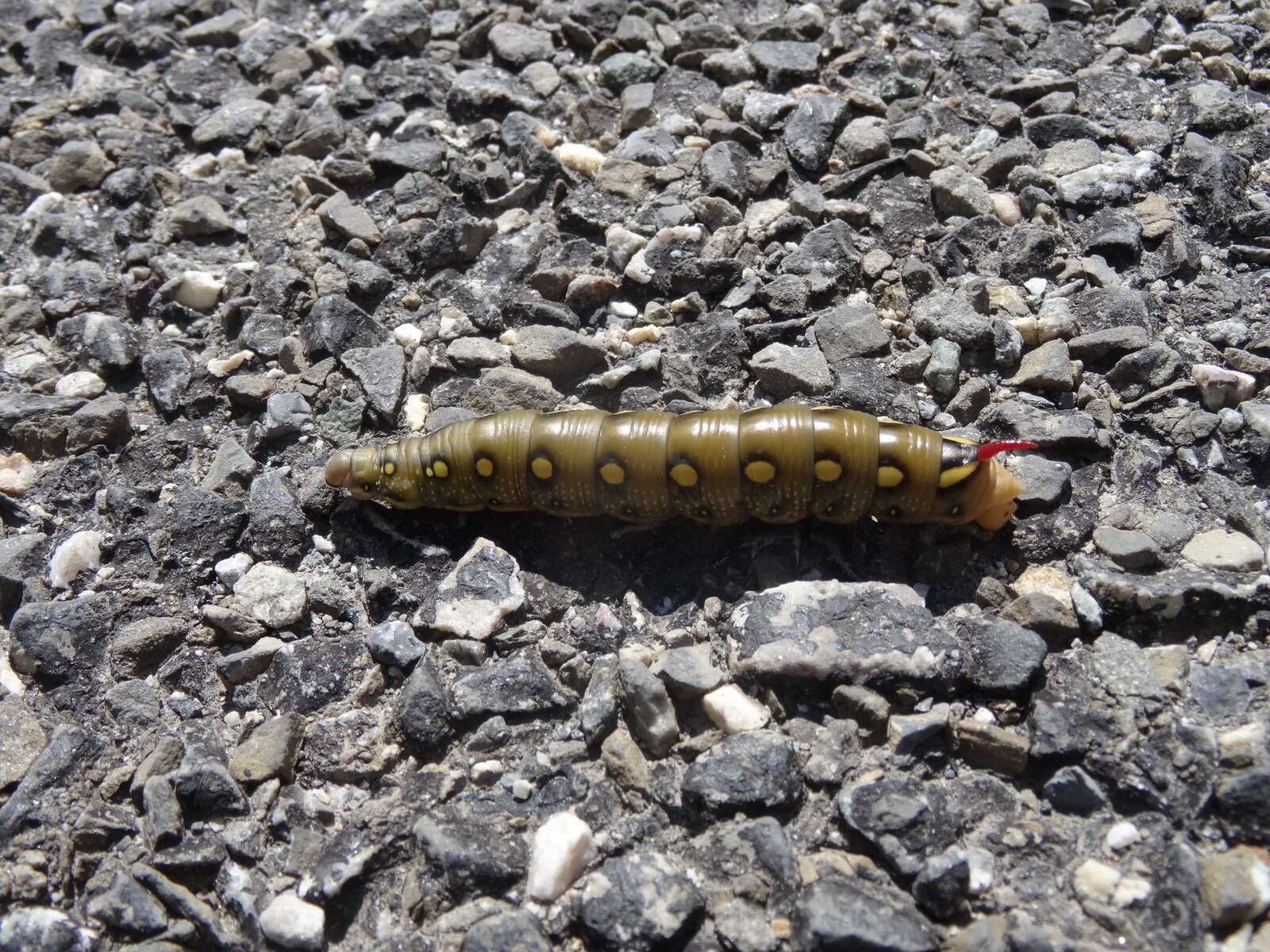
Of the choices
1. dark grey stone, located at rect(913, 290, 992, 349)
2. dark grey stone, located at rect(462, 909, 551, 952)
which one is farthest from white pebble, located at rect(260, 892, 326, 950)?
dark grey stone, located at rect(913, 290, 992, 349)

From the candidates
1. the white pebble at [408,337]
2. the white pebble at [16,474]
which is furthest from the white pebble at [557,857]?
the white pebble at [16,474]

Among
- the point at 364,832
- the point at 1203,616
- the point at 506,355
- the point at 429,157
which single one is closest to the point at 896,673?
the point at 1203,616

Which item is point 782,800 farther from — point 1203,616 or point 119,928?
point 119,928

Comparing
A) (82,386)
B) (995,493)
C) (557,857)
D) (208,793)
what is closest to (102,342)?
(82,386)

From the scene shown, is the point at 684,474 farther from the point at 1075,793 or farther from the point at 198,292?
the point at 198,292

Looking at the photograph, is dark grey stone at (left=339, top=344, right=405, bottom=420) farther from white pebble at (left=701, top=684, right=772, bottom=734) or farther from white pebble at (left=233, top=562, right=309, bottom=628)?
white pebble at (left=701, top=684, right=772, bottom=734)

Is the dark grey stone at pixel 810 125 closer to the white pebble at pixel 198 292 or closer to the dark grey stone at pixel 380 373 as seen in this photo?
the dark grey stone at pixel 380 373
